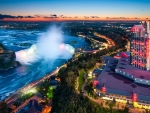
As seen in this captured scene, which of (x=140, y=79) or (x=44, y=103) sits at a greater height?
(x=140, y=79)

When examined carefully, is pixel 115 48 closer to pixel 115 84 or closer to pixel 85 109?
pixel 115 84

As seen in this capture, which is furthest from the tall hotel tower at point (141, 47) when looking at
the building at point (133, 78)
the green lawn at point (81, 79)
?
the green lawn at point (81, 79)

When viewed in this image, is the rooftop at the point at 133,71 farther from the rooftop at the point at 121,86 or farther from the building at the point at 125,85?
the rooftop at the point at 121,86

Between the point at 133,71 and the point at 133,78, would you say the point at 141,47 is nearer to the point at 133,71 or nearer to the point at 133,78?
the point at 133,71

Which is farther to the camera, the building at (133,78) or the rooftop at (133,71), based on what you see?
the rooftop at (133,71)

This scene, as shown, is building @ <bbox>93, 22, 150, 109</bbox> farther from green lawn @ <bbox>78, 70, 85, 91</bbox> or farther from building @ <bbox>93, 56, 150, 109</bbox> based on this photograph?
green lawn @ <bbox>78, 70, 85, 91</bbox>

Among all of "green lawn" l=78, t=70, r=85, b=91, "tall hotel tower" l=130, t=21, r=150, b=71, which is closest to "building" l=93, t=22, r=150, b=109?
"tall hotel tower" l=130, t=21, r=150, b=71

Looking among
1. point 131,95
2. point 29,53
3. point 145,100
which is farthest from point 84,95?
point 29,53

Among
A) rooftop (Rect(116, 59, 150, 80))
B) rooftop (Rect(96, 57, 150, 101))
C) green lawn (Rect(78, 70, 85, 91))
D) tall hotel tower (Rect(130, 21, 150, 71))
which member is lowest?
green lawn (Rect(78, 70, 85, 91))
